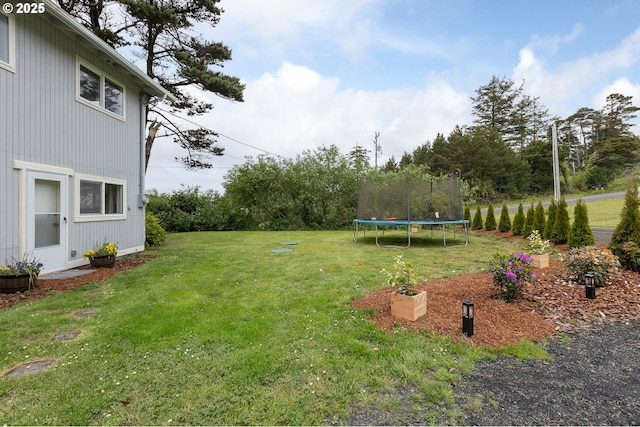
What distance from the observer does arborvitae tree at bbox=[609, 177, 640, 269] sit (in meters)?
4.32

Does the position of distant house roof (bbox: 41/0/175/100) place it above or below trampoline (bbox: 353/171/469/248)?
above

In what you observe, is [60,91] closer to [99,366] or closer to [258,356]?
[99,366]

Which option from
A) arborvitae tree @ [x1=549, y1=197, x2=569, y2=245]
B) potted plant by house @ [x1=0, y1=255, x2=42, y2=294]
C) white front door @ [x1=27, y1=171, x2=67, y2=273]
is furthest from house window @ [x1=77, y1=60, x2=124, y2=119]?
arborvitae tree @ [x1=549, y1=197, x2=569, y2=245]

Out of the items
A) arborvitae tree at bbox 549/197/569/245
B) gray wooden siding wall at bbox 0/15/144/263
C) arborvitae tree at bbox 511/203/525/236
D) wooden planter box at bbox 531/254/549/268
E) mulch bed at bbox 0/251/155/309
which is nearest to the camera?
mulch bed at bbox 0/251/155/309

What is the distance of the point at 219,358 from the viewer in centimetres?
221

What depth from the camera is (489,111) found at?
1173 inches

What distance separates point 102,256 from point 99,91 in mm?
3278

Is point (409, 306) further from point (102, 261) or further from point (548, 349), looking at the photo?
point (102, 261)

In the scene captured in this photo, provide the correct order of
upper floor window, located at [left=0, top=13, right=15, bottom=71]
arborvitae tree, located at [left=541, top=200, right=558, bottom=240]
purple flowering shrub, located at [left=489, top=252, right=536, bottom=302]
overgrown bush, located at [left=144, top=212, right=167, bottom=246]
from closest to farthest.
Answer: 1. purple flowering shrub, located at [left=489, top=252, right=536, bottom=302]
2. upper floor window, located at [left=0, top=13, right=15, bottom=71]
3. arborvitae tree, located at [left=541, top=200, right=558, bottom=240]
4. overgrown bush, located at [left=144, top=212, right=167, bottom=246]

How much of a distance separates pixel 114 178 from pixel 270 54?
673cm

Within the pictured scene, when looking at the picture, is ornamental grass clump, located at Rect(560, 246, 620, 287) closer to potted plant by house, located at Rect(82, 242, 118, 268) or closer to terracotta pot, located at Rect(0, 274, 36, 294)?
terracotta pot, located at Rect(0, 274, 36, 294)

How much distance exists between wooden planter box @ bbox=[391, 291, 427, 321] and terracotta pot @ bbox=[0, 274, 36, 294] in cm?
463

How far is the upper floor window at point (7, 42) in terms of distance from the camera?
425 cm

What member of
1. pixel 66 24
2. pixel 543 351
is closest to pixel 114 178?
pixel 66 24
